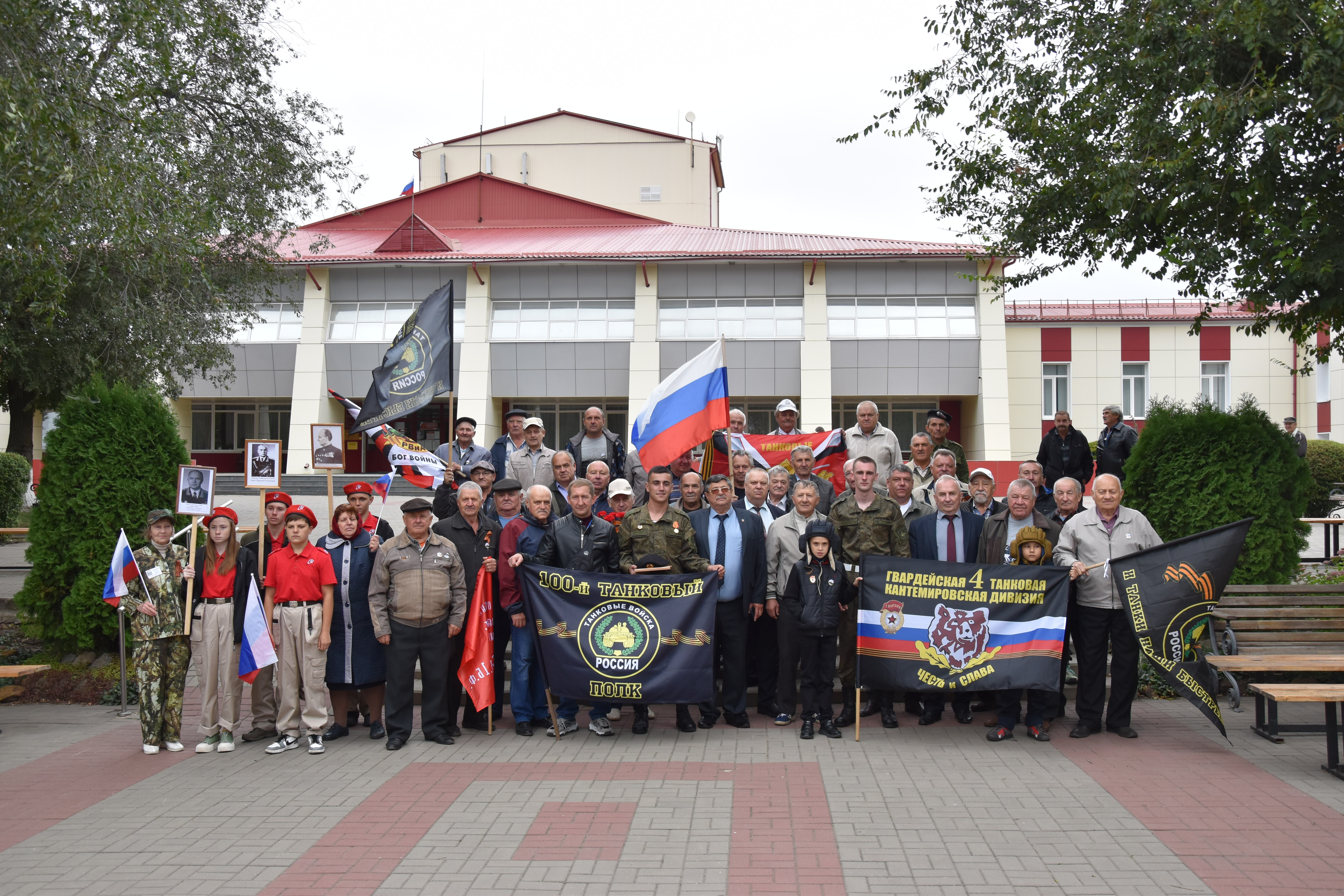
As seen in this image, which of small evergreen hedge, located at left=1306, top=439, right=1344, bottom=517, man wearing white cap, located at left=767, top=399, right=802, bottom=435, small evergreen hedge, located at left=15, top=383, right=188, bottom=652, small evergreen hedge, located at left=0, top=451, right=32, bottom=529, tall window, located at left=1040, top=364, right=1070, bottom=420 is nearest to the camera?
small evergreen hedge, located at left=15, top=383, right=188, bottom=652

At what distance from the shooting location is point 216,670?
7785mm

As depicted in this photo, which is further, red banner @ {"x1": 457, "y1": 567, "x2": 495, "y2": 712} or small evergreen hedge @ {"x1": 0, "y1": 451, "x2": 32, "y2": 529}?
small evergreen hedge @ {"x1": 0, "y1": 451, "x2": 32, "y2": 529}

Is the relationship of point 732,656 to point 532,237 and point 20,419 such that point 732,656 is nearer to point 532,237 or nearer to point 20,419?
point 20,419

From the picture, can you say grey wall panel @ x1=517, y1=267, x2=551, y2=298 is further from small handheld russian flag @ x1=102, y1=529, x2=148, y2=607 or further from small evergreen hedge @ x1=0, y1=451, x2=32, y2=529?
small handheld russian flag @ x1=102, y1=529, x2=148, y2=607

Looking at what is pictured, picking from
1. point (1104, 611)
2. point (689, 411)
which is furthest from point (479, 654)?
point (1104, 611)

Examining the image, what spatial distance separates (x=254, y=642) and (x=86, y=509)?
140 inches

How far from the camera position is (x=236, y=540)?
8180 mm

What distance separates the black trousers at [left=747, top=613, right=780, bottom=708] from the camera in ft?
27.9

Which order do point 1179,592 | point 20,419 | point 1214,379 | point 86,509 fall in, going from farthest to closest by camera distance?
point 1214,379
point 20,419
point 86,509
point 1179,592

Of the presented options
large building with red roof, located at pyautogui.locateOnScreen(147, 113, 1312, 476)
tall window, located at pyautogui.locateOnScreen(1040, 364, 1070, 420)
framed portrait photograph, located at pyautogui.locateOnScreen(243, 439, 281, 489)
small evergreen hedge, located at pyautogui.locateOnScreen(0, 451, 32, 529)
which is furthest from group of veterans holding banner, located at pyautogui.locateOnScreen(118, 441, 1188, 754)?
tall window, located at pyautogui.locateOnScreen(1040, 364, 1070, 420)

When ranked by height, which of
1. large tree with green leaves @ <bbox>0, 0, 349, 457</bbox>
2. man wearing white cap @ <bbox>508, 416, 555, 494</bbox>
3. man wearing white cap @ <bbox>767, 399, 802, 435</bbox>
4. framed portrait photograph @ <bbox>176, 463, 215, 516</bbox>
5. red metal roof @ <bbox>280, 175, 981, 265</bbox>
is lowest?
framed portrait photograph @ <bbox>176, 463, 215, 516</bbox>

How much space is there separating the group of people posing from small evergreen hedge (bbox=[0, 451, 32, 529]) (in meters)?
18.3

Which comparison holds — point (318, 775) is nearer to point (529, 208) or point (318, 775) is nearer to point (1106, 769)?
point (1106, 769)

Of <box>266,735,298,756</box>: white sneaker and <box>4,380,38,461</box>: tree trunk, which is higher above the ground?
<box>4,380,38,461</box>: tree trunk
